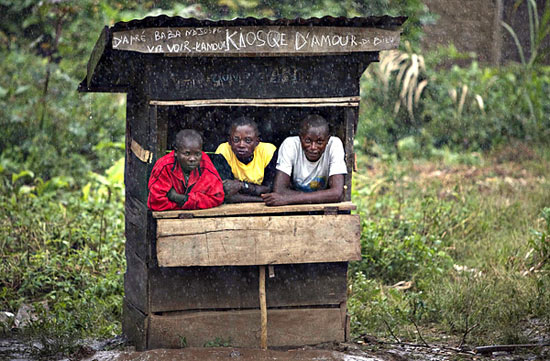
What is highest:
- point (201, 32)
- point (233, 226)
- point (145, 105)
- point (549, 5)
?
point (549, 5)

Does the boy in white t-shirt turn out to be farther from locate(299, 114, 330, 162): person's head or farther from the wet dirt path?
the wet dirt path

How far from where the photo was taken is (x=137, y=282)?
17.9 feet

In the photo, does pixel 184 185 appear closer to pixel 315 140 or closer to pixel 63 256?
pixel 315 140

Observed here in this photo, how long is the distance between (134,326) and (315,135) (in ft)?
6.70

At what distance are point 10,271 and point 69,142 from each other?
3.68 metres

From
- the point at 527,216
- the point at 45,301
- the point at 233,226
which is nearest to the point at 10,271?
the point at 45,301

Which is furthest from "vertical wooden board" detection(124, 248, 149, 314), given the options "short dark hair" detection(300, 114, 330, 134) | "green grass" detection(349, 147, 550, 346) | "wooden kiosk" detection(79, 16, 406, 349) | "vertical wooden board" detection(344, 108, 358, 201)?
"green grass" detection(349, 147, 550, 346)

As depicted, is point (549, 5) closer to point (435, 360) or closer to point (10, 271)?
point (435, 360)

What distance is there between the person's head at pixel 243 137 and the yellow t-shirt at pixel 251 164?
0.15 meters

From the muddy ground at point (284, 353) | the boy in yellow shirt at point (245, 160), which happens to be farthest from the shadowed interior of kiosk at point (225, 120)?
the muddy ground at point (284, 353)

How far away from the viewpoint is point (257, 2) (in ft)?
41.3

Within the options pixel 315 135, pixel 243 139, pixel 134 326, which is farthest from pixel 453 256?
pixel 134 326

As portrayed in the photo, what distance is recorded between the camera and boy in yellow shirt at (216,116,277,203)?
5344 mm

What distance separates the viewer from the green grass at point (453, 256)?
6.05 m
